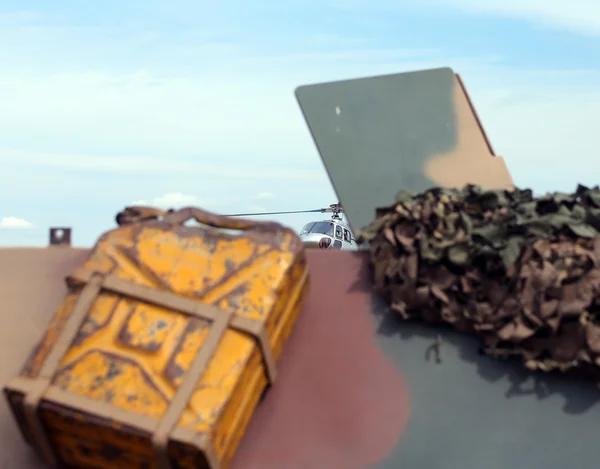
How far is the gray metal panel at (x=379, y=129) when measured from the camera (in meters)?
3.87

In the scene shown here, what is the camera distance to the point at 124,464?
106 inches

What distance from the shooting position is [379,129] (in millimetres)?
4066

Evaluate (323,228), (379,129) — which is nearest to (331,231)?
(323,228)

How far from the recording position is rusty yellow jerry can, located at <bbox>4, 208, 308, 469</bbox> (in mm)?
2586

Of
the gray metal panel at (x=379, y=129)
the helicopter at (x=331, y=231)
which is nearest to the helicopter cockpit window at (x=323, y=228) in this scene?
the helicopter at (x=331, y=231)

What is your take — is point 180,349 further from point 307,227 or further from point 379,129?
point 307,227

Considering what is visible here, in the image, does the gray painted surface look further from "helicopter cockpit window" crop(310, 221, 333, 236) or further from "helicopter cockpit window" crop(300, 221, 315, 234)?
"helicopter cockpit window" crop(300, 221, 315, 234)

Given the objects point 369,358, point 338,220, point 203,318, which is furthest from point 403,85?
point 338,220

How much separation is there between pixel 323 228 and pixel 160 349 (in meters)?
13.3

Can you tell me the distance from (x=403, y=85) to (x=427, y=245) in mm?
1357

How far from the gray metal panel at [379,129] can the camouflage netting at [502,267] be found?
0.58 m

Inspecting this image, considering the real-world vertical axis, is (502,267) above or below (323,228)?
below

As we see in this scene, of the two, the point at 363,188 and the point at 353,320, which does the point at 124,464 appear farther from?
the point at 363,188

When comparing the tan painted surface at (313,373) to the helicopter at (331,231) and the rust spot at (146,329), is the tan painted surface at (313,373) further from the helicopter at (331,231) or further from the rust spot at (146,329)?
the helicopter at (331,231)
